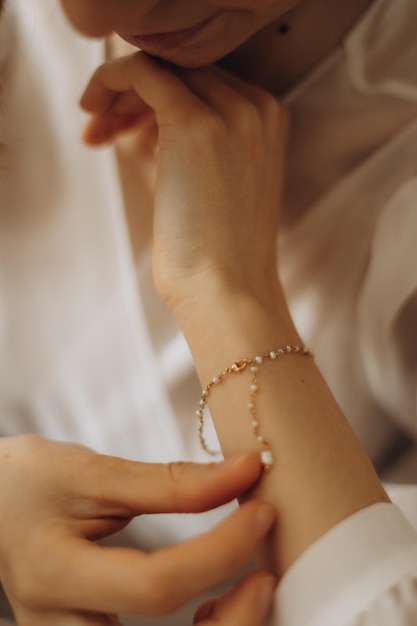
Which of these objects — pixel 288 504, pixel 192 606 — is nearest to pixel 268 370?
pixel 288 504

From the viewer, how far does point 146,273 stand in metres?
0.87

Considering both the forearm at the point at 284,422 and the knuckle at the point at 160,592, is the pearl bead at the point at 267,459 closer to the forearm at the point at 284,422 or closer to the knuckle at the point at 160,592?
the forearm at the point at 284,422

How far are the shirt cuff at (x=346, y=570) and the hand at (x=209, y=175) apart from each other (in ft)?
0.94

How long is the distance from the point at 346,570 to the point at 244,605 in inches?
3.4

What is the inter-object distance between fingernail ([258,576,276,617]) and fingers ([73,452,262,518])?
7 centimetres

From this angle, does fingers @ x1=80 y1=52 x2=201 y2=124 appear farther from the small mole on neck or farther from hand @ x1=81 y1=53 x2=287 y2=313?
the small mole on neck

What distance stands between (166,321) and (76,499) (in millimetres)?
330

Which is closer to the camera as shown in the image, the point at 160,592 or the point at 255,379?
the point at 160,592

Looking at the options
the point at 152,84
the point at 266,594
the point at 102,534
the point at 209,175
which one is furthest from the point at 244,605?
the point at 152,84

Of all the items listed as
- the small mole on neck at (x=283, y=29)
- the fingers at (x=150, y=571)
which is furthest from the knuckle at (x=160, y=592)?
the small mole on neck at (x=283, y=29)

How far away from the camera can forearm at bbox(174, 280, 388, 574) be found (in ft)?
1.74

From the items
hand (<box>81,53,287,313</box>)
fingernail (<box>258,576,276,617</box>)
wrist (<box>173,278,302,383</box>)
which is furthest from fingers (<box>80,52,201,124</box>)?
fingernail (<box>258,576,276,617</box>)

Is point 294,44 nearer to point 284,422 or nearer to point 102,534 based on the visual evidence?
point 284,422

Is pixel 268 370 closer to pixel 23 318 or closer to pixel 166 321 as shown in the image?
pixel 166 321
